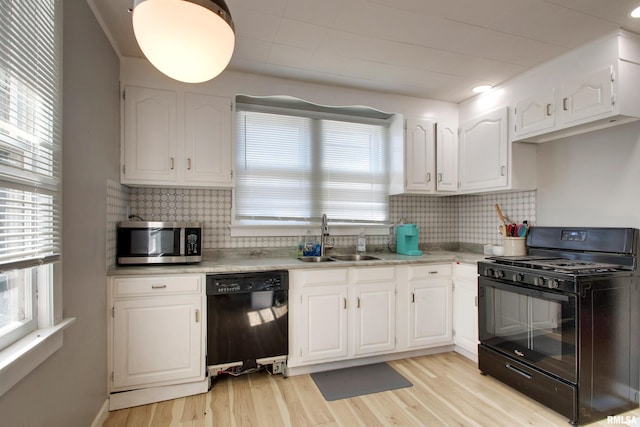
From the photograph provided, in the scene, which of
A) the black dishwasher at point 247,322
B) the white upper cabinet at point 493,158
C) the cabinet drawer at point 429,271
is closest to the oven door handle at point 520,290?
the cabinet drawer at point 429,271

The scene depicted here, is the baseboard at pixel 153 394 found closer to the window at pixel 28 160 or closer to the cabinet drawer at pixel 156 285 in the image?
the cabinet drawer at pixel 156 285

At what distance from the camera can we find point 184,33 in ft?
3.00

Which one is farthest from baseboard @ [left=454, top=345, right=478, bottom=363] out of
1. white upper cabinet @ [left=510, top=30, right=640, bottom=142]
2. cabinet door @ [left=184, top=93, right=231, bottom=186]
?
cabinet door @ [left=184, top=93, right=231, bottom=186]

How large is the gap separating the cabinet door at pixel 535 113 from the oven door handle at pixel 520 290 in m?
1.23

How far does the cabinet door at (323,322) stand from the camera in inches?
96.9

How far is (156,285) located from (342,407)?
4.90 ft

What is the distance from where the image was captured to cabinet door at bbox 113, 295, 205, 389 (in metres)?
2.07

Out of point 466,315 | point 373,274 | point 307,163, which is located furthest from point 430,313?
point 307,163

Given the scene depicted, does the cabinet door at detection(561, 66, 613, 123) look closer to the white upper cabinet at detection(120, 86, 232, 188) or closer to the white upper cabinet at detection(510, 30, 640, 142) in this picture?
the white upper cabinet at detection(510, 30, 640, 142)

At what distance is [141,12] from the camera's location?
35.2 inches

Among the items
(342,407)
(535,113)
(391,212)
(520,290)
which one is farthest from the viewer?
(391,212)

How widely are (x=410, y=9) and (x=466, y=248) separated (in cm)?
257

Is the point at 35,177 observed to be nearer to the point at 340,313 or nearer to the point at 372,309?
the point at 340,313

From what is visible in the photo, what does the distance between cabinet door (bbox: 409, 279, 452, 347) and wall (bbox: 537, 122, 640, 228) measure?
1.07 m
